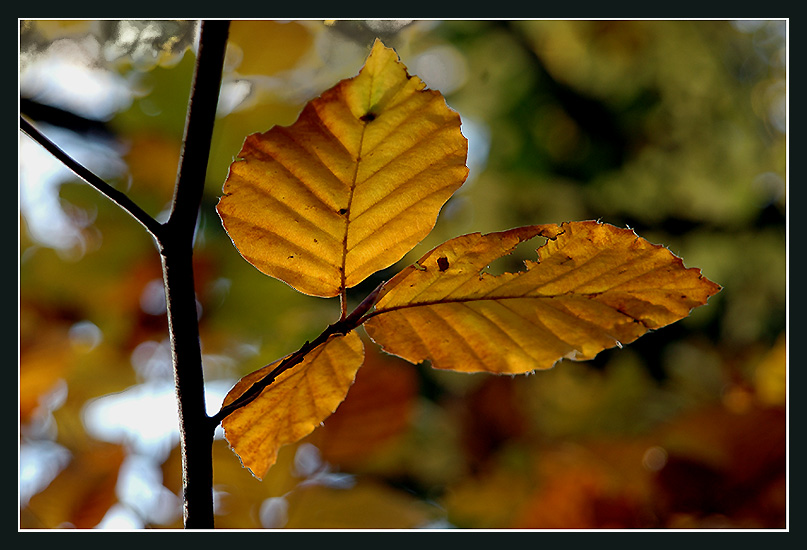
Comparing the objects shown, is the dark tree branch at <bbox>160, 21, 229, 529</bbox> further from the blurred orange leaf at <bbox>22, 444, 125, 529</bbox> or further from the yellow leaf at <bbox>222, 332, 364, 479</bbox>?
the blurred orange leaf at <bbox>22, 444, 125, 529</bbox>

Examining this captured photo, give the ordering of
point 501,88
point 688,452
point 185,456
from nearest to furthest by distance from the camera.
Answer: point 185,456 → point 688,452 → point 501,88

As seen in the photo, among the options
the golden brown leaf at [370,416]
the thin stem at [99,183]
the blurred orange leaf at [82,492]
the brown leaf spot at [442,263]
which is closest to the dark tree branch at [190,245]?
the thin stem at [99,183]

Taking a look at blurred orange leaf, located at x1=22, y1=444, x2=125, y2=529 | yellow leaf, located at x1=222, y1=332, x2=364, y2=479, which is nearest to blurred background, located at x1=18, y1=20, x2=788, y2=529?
blurred orange leaf, located at x1=22, y1=444, x2=125, y2=529

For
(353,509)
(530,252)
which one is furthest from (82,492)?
(530,252)

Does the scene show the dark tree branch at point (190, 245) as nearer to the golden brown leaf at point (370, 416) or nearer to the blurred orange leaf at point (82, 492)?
the golden brown leaf at point (370, 416)

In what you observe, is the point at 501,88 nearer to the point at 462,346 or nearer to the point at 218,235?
the point at 218,235

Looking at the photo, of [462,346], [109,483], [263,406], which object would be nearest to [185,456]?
[263,406]
